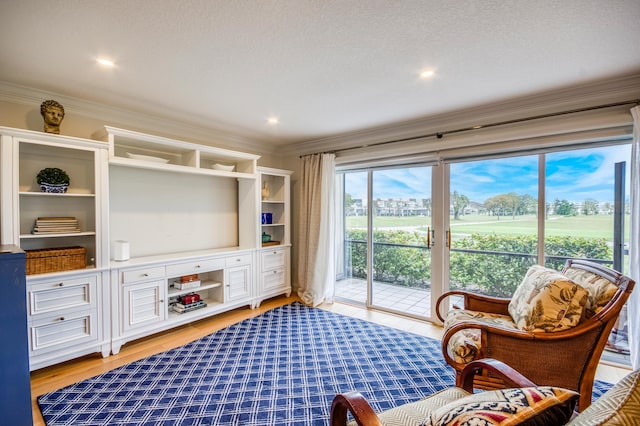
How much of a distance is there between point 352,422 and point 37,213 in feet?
10.2

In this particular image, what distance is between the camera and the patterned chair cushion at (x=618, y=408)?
59 cm

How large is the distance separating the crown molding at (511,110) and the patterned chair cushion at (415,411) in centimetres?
265

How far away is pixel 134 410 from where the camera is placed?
194 cm

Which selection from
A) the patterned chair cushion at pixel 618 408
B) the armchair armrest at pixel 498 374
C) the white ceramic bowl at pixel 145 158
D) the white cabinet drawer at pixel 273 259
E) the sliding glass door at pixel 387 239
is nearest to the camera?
the patterned chair cushion at pixel 618 408

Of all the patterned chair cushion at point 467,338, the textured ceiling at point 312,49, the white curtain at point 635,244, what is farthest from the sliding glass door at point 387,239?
the white curtain at point 635,244

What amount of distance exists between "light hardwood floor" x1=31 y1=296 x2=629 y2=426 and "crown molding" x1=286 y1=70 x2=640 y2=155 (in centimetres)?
223

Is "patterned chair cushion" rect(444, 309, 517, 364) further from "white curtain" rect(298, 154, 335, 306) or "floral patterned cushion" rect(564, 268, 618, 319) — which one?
"white curtain" rect(298, 154, 335, 306)

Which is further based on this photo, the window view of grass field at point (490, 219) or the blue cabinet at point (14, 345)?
the window view of grass field at point (490, 219)

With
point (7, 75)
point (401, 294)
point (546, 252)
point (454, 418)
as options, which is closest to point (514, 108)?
point (546, 252)

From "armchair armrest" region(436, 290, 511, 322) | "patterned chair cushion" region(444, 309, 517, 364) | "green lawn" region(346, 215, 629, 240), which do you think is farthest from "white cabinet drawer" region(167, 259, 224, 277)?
"patterned chair cushion" region(444, 309, 517, 364)

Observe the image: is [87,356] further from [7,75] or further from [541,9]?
[541,9]

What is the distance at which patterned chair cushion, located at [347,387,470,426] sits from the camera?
4.02 ft

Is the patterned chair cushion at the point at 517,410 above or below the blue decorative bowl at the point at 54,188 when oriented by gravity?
below

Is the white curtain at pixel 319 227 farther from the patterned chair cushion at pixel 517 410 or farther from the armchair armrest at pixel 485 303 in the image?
the patterned chair cushion at pixel 517 410
